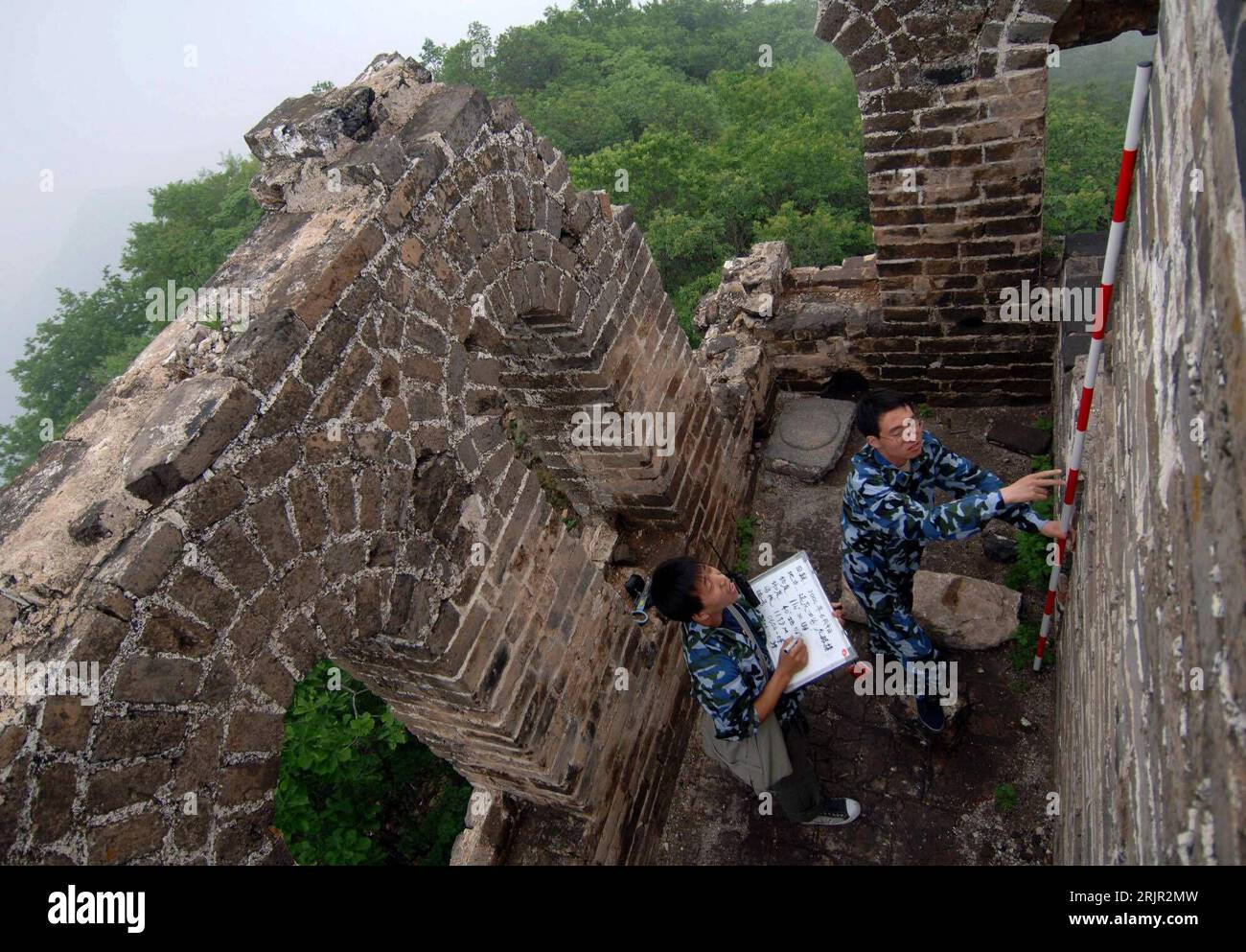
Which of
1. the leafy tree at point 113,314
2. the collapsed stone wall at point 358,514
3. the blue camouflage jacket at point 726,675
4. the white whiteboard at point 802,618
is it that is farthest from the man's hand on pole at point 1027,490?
the leafy tree at point 113,314

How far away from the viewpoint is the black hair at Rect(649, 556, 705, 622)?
9.92 ft

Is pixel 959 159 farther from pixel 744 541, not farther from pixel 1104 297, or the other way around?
pixel 744 541

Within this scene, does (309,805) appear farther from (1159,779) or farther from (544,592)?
(1159,779)

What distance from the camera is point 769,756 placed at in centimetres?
336

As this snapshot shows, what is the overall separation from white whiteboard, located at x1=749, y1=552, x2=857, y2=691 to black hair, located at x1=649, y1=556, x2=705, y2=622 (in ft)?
1.86

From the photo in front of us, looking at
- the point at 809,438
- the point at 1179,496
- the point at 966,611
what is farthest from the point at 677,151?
the point at 1179,496

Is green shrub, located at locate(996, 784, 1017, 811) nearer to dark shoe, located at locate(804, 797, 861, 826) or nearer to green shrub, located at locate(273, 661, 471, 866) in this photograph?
dark shoe, located at locate(804, 797, 861, 826)

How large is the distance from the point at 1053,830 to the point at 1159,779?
8.19 feet

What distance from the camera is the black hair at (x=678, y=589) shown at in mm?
3023

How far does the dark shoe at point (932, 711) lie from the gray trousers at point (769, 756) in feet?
2.29

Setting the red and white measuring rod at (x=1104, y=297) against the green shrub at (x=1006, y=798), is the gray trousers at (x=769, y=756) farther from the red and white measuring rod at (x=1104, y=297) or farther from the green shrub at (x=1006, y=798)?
the red and white measuring rod at (x=1104, y=297)

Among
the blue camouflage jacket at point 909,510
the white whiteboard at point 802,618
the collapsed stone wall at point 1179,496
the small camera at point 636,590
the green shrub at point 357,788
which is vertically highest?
the collapsed stone wall at point 1179,496

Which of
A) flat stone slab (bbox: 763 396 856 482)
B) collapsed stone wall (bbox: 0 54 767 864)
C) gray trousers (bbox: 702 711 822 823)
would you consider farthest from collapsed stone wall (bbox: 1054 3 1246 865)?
flat stone slab (bbox: 763 396 856 482)
